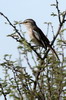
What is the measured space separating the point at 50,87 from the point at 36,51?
711 mm

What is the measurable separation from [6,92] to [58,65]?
0.81 meters

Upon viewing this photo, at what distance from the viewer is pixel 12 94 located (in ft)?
13.4

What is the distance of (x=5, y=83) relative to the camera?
4043 millimetres

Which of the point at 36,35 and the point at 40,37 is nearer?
the point at 40,37

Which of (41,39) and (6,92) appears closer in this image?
(6,92)

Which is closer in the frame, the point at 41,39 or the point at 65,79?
the point at 65,79

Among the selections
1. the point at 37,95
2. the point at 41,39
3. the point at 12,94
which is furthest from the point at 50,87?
the point at 41,39

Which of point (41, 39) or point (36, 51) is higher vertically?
point (36, 51)

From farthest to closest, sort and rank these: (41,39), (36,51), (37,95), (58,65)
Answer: (41,39) < (36,51) < (58,65) < (37,95)

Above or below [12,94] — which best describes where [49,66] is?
above

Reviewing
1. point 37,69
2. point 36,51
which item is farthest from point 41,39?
point 37,69

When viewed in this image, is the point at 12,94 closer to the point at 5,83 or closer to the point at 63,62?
the point at 5,83

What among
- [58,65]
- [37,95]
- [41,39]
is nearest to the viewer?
[37,95]

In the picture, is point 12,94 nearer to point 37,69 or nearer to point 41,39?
point 37,69
